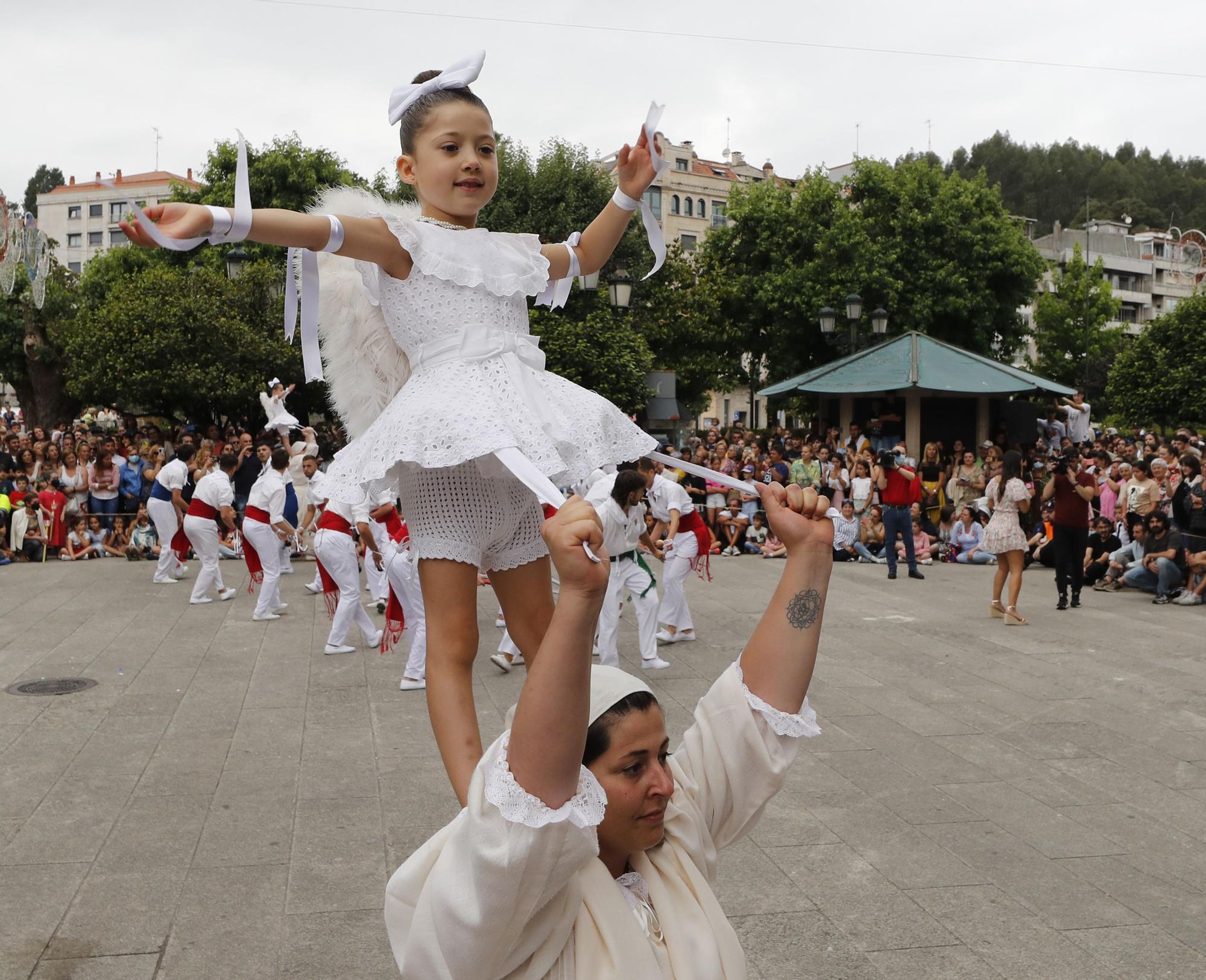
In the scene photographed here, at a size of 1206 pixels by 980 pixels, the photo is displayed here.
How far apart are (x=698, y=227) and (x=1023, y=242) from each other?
42.5 metres

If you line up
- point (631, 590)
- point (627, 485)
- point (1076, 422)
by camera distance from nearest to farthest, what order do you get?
point (627, 485) → point (631, 590) → point (1076, 422)

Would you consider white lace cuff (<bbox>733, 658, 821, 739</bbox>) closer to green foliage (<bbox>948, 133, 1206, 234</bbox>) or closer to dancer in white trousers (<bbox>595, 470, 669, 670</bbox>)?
dancer in white trousers (<bbox>595, 470, 669, 670</bbox>)

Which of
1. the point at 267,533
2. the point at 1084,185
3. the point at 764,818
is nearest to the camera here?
the point at 764,818

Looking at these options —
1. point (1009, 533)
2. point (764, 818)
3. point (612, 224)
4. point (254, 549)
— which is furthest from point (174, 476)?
point (612, 224)

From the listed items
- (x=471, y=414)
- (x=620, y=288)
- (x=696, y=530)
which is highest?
(x=620, y=288)

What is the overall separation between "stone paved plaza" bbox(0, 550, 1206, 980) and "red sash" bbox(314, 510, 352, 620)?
0.51 m

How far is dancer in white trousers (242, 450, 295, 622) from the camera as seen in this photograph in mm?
11516

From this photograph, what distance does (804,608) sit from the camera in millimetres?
2209

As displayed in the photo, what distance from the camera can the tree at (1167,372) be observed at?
29.7 metres

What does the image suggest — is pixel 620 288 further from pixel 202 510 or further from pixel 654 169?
pixel 654 169

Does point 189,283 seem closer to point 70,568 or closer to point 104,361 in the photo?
point 104,361

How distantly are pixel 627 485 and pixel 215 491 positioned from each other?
20.2 feet

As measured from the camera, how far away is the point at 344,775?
20.6 ft

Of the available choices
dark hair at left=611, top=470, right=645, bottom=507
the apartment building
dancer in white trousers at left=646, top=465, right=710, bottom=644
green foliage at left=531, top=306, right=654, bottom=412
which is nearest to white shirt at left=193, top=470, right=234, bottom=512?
dancer in white trousers at left=646, top=465, right=710, bottom=644
